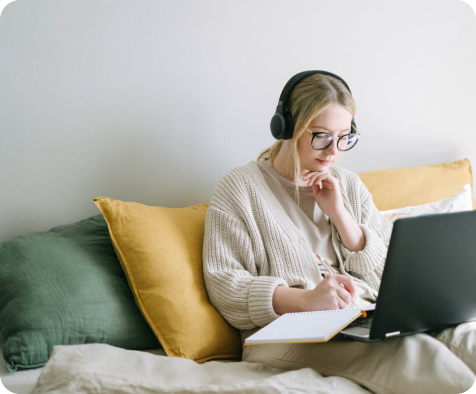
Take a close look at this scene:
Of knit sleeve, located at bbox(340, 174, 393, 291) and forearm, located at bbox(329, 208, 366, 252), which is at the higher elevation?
forearm, located at bbox(329, 208, 366, 252)

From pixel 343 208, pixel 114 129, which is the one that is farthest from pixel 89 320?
pixel 343 208

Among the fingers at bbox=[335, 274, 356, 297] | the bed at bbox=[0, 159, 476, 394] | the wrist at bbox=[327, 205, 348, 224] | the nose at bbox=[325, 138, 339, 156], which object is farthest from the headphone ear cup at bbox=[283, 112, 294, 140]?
the fingers at bbox=[335, 274, 356, 297]

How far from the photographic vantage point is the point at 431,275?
3.00 feet

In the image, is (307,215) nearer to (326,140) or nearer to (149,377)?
(326,140)

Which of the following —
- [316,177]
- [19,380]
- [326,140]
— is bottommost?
[19,380]

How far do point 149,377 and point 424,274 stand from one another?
549mm

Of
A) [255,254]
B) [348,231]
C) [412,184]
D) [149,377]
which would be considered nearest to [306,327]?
[149,377]

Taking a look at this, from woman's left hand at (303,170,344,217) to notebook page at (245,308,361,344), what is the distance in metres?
0.48

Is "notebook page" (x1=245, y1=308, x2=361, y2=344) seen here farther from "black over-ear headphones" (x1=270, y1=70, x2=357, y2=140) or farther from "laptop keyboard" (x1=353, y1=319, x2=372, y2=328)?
"black over-ear headphones" (x1=270, y1=70, x2=357, y2=140)

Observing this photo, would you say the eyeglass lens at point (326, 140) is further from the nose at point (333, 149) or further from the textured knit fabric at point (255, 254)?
the textured knit fabric at point (255, 254)

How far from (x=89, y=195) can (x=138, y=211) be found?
27cm

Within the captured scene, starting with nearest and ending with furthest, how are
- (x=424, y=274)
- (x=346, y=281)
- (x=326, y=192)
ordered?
(x=424, y=274) < (x=346, y=281) < (x=326, y=192)

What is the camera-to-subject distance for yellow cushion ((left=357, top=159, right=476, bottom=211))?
6.36 ft

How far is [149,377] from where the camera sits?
0.95 m
